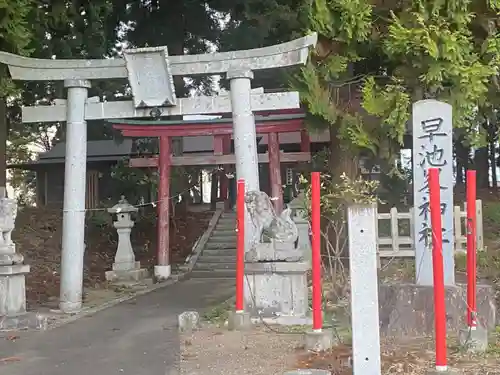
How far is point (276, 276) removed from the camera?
8.30 metres

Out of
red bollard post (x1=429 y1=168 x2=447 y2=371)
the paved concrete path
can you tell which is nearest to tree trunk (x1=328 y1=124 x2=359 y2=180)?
the paved concrete path

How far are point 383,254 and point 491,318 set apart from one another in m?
4.75

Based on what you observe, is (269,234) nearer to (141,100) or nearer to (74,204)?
(141,100)


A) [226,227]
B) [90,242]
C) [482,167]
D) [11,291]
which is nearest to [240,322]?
[11,291]

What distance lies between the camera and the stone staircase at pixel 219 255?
15.4 metres

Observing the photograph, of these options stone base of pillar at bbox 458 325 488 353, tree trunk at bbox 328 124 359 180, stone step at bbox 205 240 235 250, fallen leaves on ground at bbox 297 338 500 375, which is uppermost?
tree trunk at bbox 328 124 359 180

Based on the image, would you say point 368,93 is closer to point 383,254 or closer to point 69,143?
point 383,254

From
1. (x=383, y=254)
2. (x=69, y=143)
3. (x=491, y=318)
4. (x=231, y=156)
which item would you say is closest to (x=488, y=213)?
(x=383, y=254)

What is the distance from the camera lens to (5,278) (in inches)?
343

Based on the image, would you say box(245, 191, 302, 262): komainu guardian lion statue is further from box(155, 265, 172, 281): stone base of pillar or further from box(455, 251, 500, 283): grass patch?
box(155, 265, 172, 281): stone base of pillar

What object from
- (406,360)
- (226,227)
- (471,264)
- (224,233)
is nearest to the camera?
(406,360)

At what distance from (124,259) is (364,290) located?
401 inches

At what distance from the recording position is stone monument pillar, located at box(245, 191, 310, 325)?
8.22 m

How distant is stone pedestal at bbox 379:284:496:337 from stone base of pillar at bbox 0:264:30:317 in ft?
16.9
